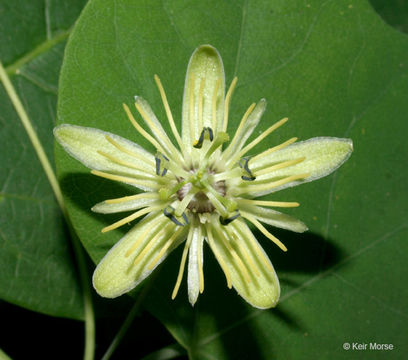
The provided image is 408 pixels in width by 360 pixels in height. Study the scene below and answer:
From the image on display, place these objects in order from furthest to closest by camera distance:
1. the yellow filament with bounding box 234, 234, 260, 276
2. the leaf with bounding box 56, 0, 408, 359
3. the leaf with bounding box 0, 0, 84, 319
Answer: the leaf with bounding box 0, 0, 84, 319 < the leaf with bounding box 56, 0, 408, 359 < the yellow filament with bounding box 234, 234, 260, 276

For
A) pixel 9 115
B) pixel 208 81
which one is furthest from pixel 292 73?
pixel 9 115

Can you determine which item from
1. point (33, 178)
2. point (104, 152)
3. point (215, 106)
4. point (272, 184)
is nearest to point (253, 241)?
point (272, 184)

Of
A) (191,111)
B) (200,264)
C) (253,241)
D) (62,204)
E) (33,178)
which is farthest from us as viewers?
(33,178)

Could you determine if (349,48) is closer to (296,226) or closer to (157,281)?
(296,226)

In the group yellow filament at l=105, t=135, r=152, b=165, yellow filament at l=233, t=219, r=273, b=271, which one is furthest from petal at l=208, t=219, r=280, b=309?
yellow filament at l=105, t=135, r=152, b=165

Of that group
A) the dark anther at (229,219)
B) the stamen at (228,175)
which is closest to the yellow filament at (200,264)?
the dark anther at (229,219)

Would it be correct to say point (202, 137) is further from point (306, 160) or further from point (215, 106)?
point (306, 160)

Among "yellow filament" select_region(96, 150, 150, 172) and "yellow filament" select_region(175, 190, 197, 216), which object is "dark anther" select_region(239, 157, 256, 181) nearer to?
"yellow filament" select_region(175, 190, 197, 216)
